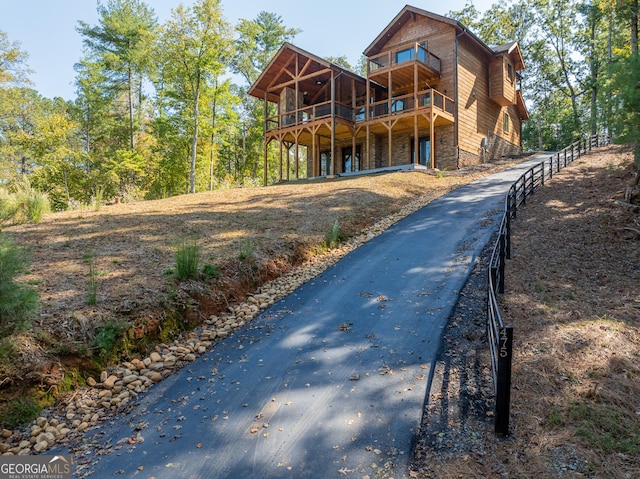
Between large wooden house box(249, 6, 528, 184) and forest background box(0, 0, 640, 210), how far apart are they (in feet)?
13.3

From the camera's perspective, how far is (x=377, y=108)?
21.5 metres

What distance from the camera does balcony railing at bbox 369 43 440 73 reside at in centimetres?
1994

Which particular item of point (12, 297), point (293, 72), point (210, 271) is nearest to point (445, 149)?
point (293, 72)

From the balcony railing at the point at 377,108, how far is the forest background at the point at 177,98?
3.98m

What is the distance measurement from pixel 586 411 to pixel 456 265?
13.0 ft

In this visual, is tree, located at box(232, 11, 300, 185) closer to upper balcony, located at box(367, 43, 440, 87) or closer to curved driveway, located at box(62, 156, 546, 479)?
upper balcony, located at box(367, 43, 440, 87)

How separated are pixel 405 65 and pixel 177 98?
1302 cm

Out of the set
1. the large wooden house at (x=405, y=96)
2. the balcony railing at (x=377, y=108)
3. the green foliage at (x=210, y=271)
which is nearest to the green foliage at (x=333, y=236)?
the green foliage at (x=210, y=271)

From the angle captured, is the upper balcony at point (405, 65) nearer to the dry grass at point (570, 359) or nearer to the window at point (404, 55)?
the window at point (404, 55)

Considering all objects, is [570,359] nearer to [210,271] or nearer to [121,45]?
[210,271]

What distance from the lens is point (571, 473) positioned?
280 centimetres

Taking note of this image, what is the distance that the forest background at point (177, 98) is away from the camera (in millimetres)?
19953

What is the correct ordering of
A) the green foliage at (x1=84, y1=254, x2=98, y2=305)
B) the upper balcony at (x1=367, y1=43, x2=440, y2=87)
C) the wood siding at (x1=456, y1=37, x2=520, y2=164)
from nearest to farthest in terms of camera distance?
1. the green foliage at (x1=84, y1=254, x2=98, y2=305)
2. the upper balcony at (x1=367, y1=43, x2=440, y2=87)
3. the wood siding at (x1=456, y1=37, x2=520, y2=164)

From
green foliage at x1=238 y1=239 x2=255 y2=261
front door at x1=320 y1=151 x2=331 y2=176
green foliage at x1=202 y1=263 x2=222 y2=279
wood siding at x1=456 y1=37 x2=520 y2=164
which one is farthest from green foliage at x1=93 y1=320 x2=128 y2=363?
front door at x1=320 y1=151 x2=331 y2=176
